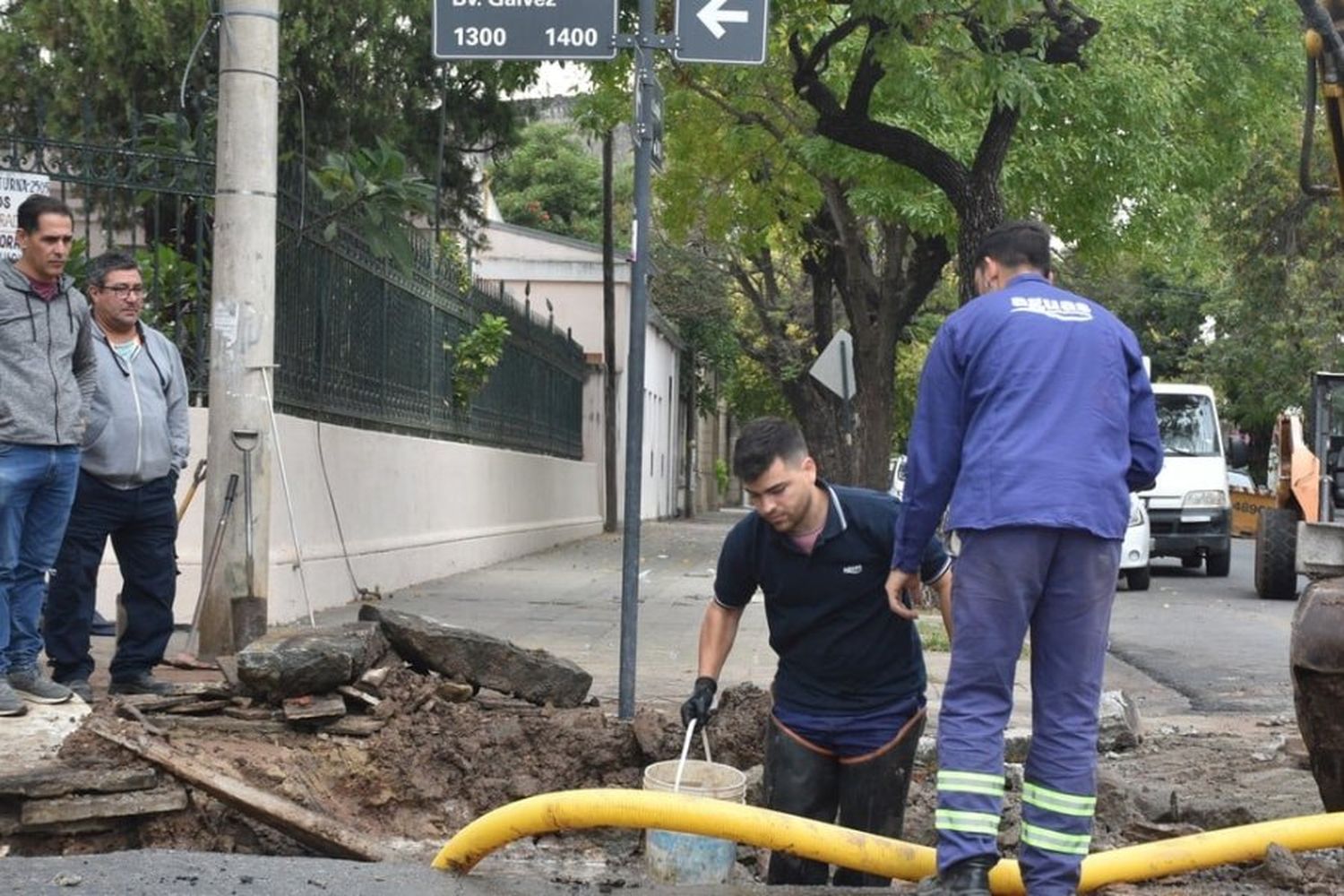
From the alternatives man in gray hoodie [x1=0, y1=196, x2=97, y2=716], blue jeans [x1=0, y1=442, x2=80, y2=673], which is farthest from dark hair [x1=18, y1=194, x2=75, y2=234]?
blue jeans [x1=0, y1=442, x2=80, y2=673]

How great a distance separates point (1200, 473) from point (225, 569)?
607 inches

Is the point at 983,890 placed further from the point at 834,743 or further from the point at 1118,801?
the point at 1118,801

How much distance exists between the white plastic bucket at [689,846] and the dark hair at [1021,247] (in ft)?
5.32

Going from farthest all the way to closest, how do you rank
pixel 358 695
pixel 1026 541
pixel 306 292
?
pixel 306 292 → pixel 358 695 → pixel 1026 541

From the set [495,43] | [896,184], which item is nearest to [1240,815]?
[495,43]

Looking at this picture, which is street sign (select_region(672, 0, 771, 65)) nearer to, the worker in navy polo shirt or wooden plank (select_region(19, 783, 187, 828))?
the worker in navy polo shirt

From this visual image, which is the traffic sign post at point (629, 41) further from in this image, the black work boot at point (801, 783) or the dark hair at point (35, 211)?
the black work boot at point (801, 783)

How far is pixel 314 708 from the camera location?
23.1 feet

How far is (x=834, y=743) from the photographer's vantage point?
197 inches

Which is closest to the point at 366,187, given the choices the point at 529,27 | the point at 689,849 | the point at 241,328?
the point at 241,328

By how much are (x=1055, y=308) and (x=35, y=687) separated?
4371mm

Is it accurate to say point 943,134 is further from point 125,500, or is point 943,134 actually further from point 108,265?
point 125,500

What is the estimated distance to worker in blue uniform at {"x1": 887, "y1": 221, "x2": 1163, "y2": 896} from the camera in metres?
4.47

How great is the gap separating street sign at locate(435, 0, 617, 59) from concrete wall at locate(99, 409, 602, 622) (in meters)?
2.89
